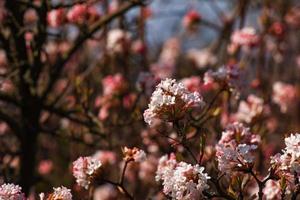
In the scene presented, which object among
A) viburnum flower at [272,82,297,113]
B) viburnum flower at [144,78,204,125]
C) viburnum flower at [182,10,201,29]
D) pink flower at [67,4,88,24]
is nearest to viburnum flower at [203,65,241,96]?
viburnum flower at [144,78,204,125]

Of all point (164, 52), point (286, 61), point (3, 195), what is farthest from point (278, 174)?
point (286, 61)

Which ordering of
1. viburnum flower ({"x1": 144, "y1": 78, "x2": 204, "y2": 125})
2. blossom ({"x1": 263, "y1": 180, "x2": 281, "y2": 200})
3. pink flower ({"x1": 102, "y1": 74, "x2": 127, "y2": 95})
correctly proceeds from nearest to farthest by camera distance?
viburnum flower ({"x1": 144, "y1": 78, "x2": 204, "y2": 125})
blossom ({"x1": 263, "y1": 180, "x2": 281, "y2": 200})
pink flower ({"x1": 102, "y1": 74, "x2": 127, "y2": 95})

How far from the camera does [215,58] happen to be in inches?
299

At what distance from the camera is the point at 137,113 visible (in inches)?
106

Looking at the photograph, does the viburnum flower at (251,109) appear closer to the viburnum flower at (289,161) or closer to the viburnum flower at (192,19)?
the viburnum flower at (289,161)

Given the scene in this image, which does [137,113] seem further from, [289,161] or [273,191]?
[289,161]

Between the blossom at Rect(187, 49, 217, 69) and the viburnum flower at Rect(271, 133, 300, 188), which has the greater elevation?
the blossom at Rect(187, 49, 217, 69)

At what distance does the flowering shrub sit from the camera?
87.0 inches

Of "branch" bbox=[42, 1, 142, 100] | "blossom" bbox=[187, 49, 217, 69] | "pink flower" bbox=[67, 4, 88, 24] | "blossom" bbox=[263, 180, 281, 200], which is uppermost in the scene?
"blossom" bbox=[187, 49, 217, 69]

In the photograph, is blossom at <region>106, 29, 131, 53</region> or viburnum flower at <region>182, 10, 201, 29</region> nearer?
blossom at <region>106, 29, 131, 53</region>

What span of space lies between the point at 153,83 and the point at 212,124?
0.52 m

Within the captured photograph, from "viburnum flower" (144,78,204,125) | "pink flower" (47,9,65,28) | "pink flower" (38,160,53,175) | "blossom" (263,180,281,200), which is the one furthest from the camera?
"pink flower" (38,160,53,175)

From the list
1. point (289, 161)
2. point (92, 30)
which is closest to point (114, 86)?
point (92, 30)

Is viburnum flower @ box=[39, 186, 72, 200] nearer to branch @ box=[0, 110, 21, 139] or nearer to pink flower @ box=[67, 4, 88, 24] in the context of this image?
branch @ box=[0, 110, 21, 139]
